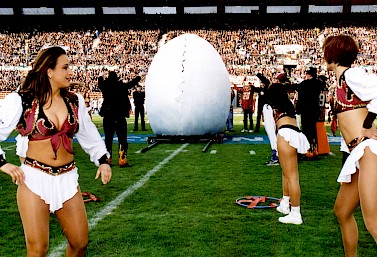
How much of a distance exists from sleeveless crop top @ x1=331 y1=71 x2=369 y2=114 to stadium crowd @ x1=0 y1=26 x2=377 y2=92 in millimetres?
36078

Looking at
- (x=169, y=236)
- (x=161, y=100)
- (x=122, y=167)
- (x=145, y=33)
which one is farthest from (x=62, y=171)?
(x=145, y=33)

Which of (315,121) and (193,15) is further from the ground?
(193,15)

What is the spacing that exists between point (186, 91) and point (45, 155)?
10.0 metres

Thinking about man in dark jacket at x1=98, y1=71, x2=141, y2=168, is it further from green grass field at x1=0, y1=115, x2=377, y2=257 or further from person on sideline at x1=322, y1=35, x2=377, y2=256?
person on sideline at x1=322, y1=35, x2=377, y2=256

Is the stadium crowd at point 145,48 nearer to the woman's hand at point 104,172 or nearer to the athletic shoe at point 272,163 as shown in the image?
the athletic shoe at point 272,163

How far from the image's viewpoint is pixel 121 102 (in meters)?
9.94

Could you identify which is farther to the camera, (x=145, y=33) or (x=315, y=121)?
(x=145, y=33)

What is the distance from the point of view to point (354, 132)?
3707mm

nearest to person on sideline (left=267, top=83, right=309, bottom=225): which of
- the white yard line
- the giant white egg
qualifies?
the white yard line

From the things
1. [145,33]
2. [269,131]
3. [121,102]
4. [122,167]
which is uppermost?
[145,33]

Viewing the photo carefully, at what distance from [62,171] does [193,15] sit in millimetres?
46697

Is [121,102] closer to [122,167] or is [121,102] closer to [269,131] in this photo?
[122,167]

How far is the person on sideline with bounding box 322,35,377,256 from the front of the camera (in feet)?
11.4

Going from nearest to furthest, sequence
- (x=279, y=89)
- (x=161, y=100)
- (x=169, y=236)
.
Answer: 1. (x=169, y=236)
2. (x=279, y=89)
3. (x=161, y=100)
